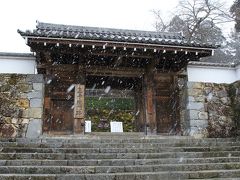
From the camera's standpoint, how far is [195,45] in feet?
30.3

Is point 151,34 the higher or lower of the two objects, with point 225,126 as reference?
higher

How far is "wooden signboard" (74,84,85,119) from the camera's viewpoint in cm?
932

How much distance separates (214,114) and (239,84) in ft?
3.84

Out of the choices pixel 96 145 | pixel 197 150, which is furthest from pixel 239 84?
pixel 96 145

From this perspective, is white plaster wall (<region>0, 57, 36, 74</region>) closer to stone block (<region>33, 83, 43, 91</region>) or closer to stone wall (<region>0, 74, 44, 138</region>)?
stone wall (<region>0, 74, 44, 138</region>)

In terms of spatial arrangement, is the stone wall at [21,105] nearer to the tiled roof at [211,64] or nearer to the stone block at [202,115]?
the stone block at [202,115]

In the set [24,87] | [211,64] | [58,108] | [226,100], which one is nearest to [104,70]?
[58,108]

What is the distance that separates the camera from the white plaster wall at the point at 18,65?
9.98 m

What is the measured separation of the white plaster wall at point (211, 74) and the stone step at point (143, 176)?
517 centimetres

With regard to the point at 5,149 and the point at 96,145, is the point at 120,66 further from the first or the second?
the point at 5,149

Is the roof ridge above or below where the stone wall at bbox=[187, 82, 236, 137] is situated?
above

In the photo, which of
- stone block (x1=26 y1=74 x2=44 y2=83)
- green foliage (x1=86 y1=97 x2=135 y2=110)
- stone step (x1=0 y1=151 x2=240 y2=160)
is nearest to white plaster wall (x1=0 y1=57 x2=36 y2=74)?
stone block (x1=26 y1=74 x2=44 y2=83)

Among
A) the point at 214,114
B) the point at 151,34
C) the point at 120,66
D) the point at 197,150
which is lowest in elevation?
the point at 197,150

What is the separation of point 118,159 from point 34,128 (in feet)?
11.5
